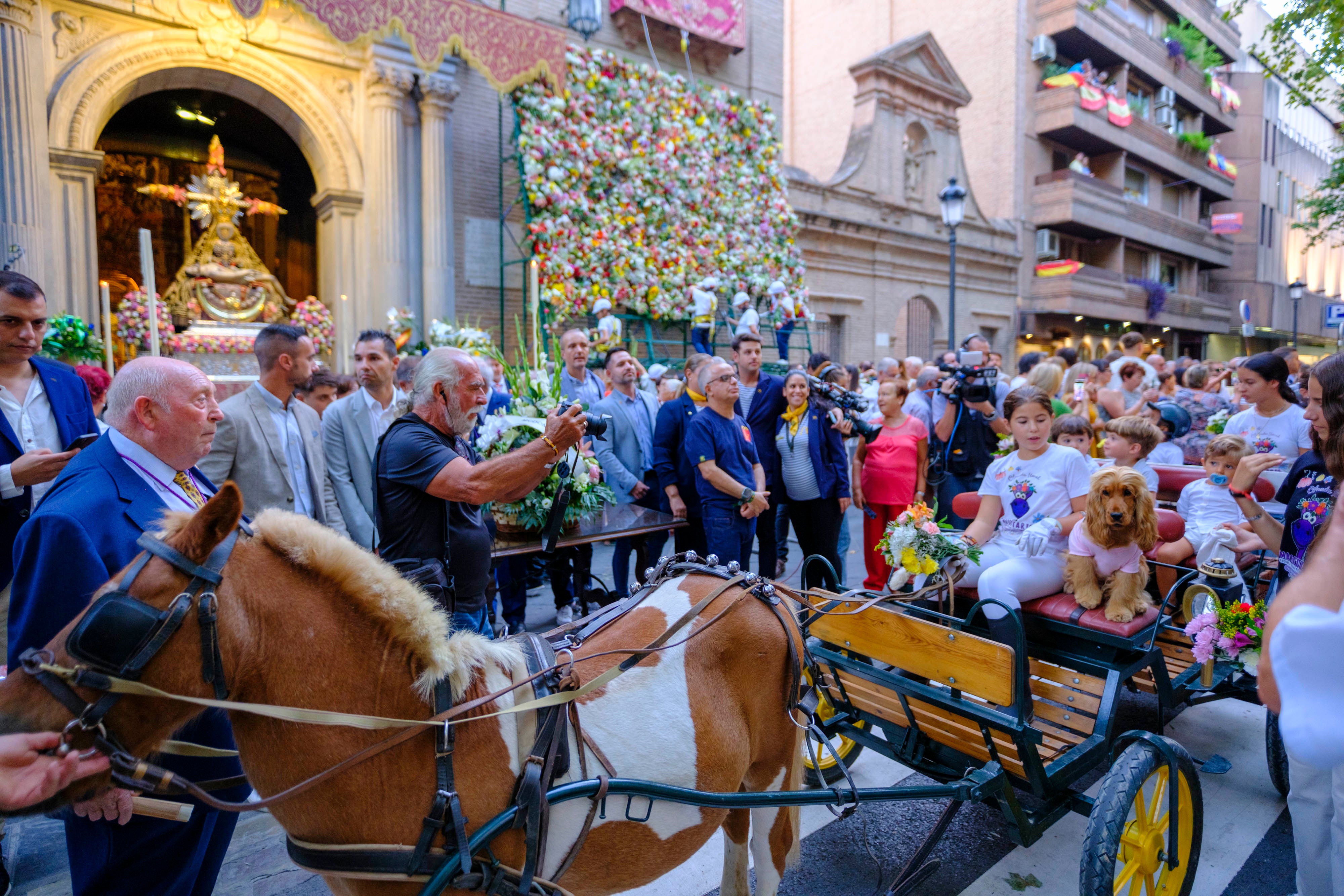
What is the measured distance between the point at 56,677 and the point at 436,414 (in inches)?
63.6

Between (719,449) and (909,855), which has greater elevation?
(719,449)

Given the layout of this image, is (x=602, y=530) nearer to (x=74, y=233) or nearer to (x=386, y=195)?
(x=386, y=195)

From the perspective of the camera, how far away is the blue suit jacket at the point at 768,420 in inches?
239

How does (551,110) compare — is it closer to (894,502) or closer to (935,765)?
(894,502)

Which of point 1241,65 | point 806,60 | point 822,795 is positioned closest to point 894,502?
point 822,795

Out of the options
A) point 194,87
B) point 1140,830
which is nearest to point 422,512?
point 1140,830

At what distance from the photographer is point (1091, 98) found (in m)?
24.6

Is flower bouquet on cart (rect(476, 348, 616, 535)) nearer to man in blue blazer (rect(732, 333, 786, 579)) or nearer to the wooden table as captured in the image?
the wooden table

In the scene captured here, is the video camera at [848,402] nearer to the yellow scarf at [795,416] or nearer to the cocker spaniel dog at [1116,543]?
the yellow scarf at [795,416]

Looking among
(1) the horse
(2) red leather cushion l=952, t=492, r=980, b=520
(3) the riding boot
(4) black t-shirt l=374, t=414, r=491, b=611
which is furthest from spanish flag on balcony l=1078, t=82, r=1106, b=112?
(1) the horse

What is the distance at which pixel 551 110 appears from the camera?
1177cm

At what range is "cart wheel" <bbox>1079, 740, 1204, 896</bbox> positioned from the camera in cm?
240

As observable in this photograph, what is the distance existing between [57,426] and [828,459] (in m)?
4.81

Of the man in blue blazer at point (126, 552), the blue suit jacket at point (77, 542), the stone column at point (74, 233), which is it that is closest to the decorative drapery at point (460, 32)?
the stone column at point (74, 233)
